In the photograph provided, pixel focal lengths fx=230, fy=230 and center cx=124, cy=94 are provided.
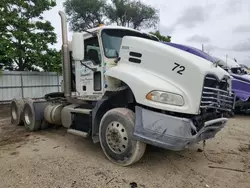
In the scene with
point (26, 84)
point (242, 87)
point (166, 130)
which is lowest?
point (166, 130)

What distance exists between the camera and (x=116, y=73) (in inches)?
156

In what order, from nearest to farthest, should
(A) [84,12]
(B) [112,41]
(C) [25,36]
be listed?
(B) [112,41]
(C) [25,36]
(A) [84,12]

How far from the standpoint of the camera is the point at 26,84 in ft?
49.8

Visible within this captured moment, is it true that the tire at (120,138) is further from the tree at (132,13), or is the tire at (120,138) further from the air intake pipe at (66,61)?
the tree at (132,13)

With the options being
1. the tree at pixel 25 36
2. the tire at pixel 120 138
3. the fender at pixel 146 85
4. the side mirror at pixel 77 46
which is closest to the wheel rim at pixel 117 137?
the tire at pixel 120 138

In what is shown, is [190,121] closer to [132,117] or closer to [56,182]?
[132,117]

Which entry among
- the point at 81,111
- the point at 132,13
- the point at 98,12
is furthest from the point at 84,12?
the point at 81,111

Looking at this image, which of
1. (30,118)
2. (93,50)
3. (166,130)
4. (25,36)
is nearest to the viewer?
(166,130)

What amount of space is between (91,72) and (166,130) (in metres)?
2.27

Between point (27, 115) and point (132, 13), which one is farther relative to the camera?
point (132, 13)

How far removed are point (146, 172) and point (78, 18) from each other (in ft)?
83.4

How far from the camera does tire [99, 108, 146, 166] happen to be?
373 centimetres

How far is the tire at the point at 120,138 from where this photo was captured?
3.73 metres

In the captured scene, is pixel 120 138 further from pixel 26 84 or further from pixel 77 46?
pixel 26 84
